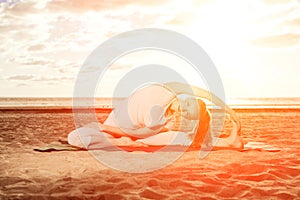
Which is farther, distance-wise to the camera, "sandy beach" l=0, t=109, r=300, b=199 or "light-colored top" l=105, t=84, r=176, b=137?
"light-colored top" l=105, t=84, r=176, b=137

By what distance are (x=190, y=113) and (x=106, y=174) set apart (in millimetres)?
3188

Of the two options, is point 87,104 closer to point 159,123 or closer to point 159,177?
point 159,123

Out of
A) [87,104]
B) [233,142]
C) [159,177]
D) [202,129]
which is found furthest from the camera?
[87,104]

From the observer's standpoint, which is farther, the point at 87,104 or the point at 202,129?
the point at 87,104

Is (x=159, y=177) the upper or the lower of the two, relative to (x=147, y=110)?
lower

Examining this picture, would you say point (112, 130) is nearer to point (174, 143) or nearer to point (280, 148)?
point (174, 143)

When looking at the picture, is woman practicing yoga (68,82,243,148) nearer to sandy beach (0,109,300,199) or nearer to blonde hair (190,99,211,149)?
blonde hair (190,99,211,149)

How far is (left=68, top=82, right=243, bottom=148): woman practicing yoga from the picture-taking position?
823cm

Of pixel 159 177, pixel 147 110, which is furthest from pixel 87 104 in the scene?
pixel 159 177

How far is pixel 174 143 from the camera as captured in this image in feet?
27.5

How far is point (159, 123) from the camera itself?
851 cm

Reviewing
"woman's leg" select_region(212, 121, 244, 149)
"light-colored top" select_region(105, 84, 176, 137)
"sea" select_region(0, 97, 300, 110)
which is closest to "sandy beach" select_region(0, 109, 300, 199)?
"woman's leg" select_region(212, 121, 244, 149)

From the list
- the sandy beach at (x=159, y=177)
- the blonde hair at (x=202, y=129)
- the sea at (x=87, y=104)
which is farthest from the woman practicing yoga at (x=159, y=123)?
the sea at (x=87, y=104)

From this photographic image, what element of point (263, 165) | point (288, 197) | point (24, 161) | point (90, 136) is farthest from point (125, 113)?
point (288, 197)
